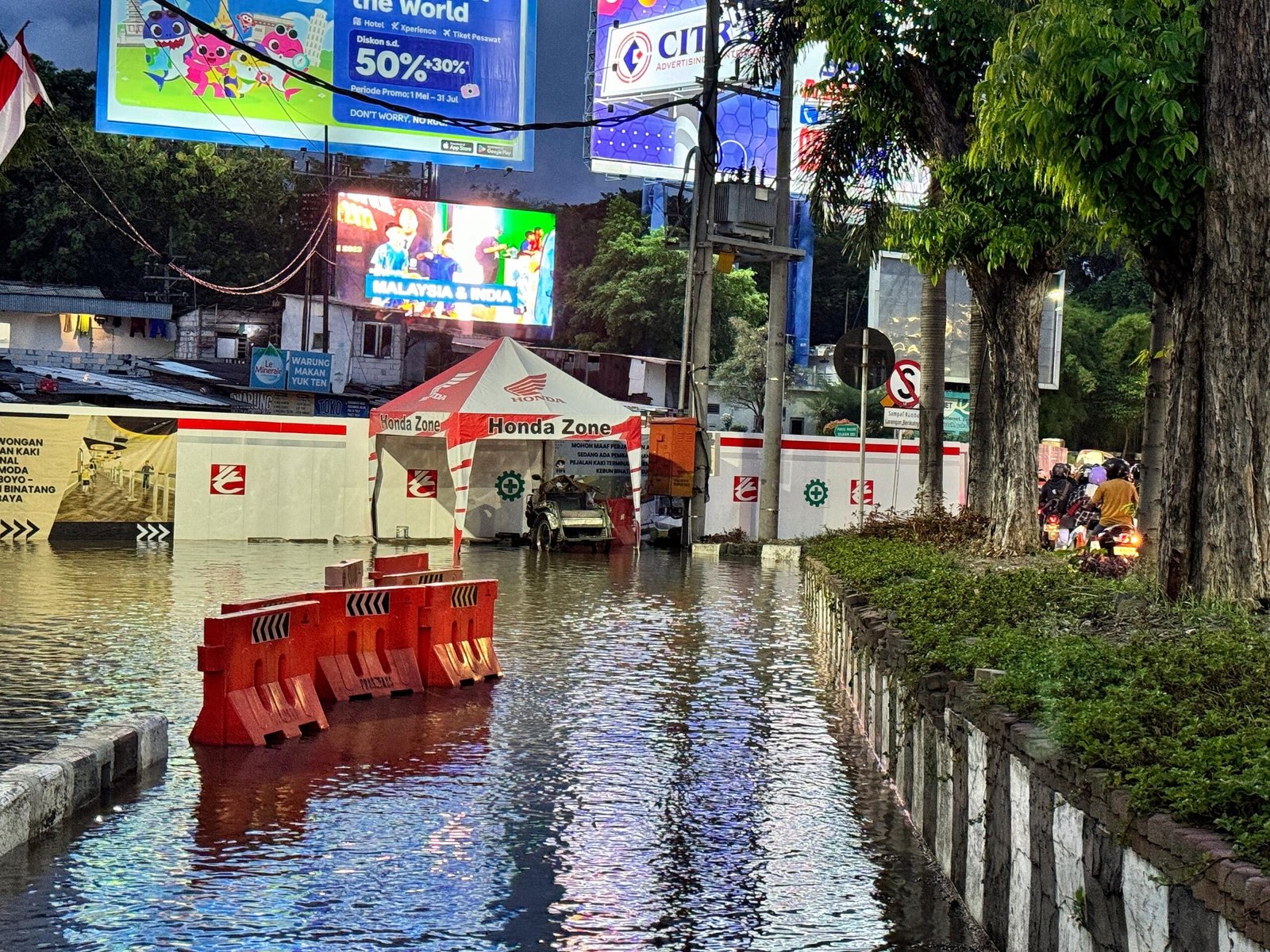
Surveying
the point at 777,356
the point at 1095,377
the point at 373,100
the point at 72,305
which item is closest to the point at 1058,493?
the point at 777,356

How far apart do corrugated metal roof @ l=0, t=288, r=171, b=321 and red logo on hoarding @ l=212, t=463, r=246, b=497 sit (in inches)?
1212

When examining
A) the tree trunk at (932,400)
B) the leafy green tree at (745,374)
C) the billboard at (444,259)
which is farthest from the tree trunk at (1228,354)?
the leafy green tree at (745,374)

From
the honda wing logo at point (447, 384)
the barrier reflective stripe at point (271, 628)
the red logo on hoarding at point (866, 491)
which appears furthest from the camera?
the red logo on hoarding at point (866, 491)

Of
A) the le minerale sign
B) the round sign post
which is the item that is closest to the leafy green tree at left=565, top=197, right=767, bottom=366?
the le minerale sign

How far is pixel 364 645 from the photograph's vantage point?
11.5 meters

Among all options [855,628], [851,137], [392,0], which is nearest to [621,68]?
[392,0]

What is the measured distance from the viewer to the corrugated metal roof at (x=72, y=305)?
55.2m

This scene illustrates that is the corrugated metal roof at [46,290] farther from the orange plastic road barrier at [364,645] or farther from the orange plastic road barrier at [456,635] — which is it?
the orange plastic road barrier at [364,645]

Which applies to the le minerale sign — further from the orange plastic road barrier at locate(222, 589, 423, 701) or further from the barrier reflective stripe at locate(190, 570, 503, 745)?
the orange plastic road barrier at locate(222, 589, 423, 701)

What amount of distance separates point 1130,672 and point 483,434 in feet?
64.2

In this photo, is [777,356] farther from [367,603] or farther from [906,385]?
[367,603]

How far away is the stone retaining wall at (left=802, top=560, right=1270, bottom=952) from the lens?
4031 millimetres

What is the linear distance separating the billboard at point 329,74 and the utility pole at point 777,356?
15.8m

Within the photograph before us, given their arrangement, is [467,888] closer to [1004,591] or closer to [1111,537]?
[1004,591]
